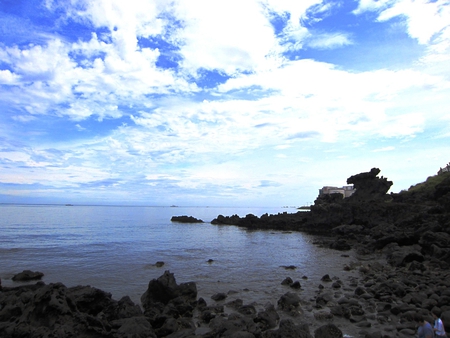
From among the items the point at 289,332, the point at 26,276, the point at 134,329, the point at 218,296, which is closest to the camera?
the point at 289,332

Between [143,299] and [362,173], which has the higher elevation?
[362,173]

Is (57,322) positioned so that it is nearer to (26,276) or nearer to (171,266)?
(26,276)

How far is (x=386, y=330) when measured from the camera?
37.8 feet

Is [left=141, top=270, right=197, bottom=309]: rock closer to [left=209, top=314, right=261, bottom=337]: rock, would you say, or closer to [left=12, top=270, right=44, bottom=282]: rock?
[left=209, top=314, right=261, bottom=337]: rock

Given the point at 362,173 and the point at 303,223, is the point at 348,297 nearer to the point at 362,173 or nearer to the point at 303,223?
the point at 303,223

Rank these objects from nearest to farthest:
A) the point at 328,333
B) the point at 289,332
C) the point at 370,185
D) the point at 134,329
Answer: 1. the point at 289,332
2. the point at 134,329
3. the point at 328,333
4. the point at 370,185

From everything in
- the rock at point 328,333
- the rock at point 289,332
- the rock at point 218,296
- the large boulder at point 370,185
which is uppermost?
the large boulder at point 370,185

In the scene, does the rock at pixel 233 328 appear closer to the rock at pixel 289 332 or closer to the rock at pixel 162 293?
the rock at pixel 289 332

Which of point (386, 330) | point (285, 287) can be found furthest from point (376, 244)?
point (386, 330)

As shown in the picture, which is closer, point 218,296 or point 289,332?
point 289,332

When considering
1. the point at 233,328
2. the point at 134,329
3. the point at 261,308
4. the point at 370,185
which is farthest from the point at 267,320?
the point at 370,185

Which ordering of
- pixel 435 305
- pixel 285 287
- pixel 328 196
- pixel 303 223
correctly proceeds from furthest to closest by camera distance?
pixel 328 196, pixel 303 223, pixel 285 287, pixel 435 305

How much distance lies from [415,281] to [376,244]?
54.2 feet

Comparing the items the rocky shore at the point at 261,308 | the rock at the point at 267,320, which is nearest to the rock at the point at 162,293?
the rocky shore at the point at 261,308
